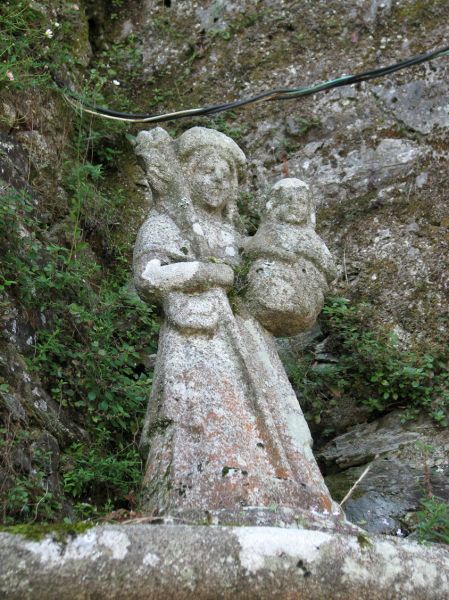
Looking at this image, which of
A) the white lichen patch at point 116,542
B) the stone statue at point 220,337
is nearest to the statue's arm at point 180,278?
the stone statue at point 220,337

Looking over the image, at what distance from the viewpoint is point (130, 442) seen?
628 centimetres

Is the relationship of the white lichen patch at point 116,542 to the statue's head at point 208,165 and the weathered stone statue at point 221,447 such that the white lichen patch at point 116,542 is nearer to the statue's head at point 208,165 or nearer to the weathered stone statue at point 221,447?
the weathered stone statue at point 221,447

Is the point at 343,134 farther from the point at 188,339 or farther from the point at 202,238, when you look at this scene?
the point at 188,339

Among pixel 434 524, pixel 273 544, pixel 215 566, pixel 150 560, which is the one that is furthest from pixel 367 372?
pixel 150 560

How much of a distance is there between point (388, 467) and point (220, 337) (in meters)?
2.08

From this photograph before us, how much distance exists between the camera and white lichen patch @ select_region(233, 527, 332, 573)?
3389 mm

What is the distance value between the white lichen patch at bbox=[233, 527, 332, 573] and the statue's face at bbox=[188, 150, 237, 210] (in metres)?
2.17

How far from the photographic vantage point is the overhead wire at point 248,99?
6.88 meters

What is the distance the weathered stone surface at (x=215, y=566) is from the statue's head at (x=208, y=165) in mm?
2190

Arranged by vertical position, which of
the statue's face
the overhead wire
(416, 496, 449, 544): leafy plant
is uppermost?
the overhead wire

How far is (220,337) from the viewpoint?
465 cm

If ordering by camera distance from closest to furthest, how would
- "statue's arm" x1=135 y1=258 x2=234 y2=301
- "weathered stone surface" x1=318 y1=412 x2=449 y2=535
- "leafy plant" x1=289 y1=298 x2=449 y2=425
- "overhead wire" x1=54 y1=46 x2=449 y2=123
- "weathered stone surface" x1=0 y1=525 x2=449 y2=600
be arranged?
"weathered stone surface" x1=0 y1=525 x2=449 y2=600
"statue's arm" x1=135 y1=258 x2=234 y2=301
"weathered stone surface" x1=318 y1=412 x2=449 y2=535
"leafy plant" x1=289 y1=298 x2=449 y2=425
"overhead wire" x1=54 y1=46 x2=449 y2=123

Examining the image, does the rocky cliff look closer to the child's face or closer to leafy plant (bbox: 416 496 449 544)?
leafy plant (bbox: 416 496 449 544)

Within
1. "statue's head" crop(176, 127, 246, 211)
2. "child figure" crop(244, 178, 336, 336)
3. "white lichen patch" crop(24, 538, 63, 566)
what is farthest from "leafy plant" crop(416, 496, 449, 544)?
"white lichen patch" crop(24, 538, 63, 566)
